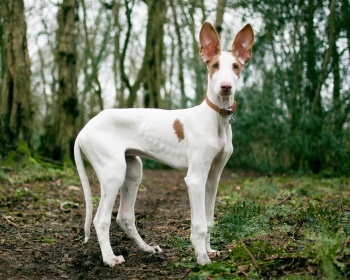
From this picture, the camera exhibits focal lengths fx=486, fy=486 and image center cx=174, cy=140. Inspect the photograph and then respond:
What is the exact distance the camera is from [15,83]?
36.3ft

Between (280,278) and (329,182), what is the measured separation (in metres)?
7.49

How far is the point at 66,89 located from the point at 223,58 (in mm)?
9006

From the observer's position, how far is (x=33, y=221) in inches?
271

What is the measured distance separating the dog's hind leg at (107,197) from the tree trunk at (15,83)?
6.69 m

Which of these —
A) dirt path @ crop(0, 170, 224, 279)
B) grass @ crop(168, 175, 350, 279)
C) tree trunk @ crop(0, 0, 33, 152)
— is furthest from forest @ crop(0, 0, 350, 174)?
grass @ crop(168, 175, 350, 279)

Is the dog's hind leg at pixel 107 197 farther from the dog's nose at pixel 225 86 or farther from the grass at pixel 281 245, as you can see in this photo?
the dog's nose at pixel 225 86

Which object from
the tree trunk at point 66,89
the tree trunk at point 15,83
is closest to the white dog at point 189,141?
the tree trunk at point 15,83

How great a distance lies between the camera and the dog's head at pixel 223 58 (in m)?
4.37

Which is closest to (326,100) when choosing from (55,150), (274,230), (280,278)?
(55,150)

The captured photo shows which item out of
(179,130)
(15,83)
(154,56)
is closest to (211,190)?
(179,130)

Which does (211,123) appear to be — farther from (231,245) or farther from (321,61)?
(321,61)

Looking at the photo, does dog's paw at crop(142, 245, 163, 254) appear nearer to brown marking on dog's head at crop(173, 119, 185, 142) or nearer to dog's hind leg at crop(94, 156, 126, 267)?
dog's hind leg at crop(94, 156, 126, 267)

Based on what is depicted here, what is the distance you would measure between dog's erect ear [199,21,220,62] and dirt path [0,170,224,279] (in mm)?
2086

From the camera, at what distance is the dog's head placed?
172 inches
